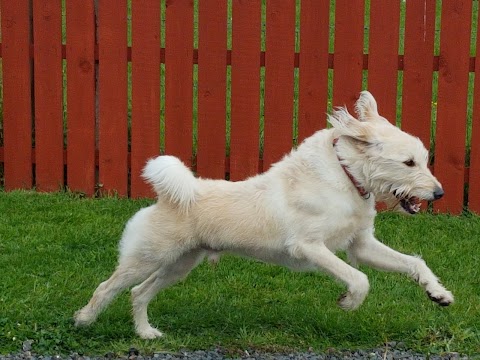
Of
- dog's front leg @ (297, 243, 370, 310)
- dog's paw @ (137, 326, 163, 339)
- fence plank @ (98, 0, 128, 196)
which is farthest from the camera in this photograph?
fence plank @ (98, 0, 128, 196)

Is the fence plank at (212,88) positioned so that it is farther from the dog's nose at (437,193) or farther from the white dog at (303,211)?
the dog's nose at (437,193)

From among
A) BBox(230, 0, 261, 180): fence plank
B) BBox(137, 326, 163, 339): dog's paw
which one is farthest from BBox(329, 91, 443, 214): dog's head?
BBox(230, 0, 261, 180): fence plank

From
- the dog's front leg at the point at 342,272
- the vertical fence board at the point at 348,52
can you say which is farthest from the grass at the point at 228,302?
the vertical fence board at the point at 348,52

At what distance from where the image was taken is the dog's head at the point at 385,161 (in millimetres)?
4977

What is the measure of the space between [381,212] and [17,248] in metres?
2.77

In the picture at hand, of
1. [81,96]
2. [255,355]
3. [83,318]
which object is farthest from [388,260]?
[81,96]

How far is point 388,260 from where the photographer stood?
5.21 metres

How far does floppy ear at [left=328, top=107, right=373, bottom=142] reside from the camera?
503 centimetres

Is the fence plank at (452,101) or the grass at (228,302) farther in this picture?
the fence plank at (452,101)

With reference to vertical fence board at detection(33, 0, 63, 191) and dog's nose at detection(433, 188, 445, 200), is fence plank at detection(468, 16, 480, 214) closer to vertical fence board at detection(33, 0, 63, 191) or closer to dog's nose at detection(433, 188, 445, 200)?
dog's nose at detection(433, 188, 445, 200)

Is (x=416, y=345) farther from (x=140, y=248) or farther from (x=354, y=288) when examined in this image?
(x=140, y=248)

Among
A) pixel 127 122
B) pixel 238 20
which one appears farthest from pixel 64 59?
pixel 238 20

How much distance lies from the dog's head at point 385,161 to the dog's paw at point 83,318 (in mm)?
1589

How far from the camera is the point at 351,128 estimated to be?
505 centimetres
